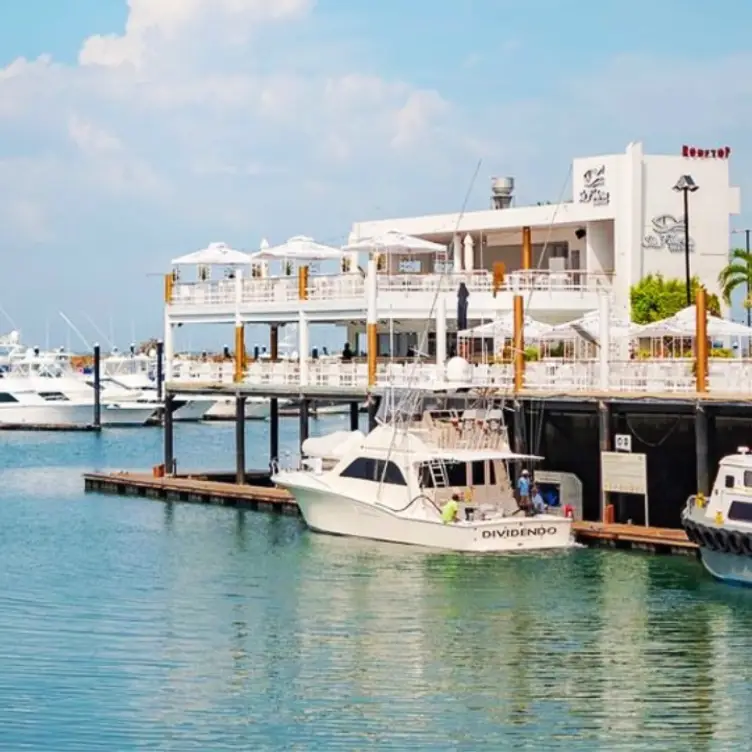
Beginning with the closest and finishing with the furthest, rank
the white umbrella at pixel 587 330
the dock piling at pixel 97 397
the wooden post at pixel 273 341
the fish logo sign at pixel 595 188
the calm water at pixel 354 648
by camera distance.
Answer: the calm water at pixel 354 648 → the white umbrella at pixel 587 330 → the fish logo sign at pixel 595 188 → the wooden post at pixel 273 341 → the dock piling at pixel 97 397

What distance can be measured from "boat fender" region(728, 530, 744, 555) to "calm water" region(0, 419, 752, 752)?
0.93 meters

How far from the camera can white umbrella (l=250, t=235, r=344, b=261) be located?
207 ft

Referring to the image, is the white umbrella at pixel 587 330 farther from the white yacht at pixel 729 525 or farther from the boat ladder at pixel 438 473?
the white yacht at pixel 729 525

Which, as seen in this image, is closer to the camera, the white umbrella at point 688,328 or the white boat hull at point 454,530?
the white boat hull at point 454,530

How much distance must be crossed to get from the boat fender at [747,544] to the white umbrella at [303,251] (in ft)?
85.2

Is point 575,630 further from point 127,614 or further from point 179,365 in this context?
point 179,365

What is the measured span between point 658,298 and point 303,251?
12.3 m

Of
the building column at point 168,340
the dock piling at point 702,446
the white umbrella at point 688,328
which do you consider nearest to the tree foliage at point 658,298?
the white umbrella at point 688,328

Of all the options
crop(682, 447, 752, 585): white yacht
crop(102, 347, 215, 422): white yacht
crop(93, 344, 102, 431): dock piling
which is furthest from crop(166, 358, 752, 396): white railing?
crop(102, 347, 215, 422): white yacht

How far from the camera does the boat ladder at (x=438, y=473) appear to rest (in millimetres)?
47531

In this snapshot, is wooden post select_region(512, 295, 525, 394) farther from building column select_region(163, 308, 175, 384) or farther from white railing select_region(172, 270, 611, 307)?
building column select_region(163, 308, 175, 384)

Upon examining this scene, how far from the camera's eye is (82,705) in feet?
98.4

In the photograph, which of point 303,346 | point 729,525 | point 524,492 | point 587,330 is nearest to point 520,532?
point 524,492

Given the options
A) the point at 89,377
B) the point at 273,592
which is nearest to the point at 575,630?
the point at 273,592
